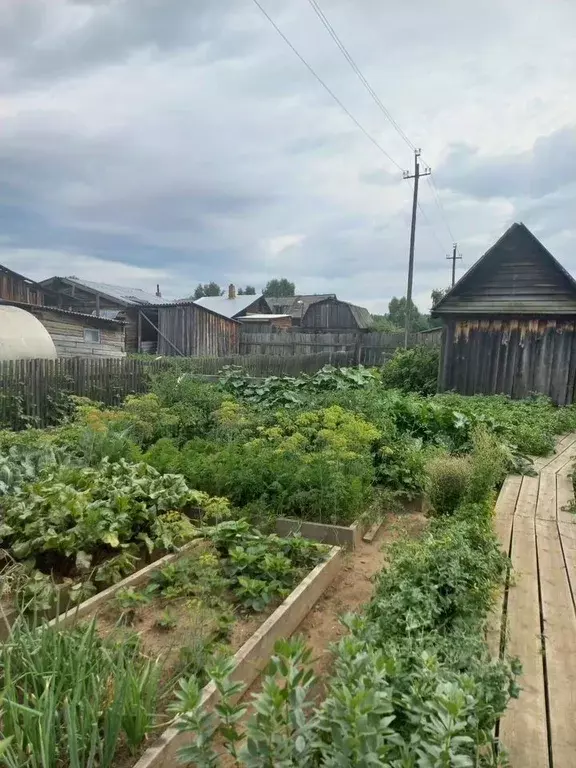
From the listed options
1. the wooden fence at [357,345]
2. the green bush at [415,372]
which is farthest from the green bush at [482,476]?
the wooden fence at [357,345]

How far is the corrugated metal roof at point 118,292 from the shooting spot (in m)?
26.3

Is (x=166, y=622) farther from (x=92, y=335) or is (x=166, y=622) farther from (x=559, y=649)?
(x=92, y=335)

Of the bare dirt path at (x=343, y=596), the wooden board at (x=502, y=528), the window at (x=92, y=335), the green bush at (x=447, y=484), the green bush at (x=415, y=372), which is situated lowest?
the bare dirt path at (x=343, y=596)

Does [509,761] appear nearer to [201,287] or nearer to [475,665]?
[475,665]

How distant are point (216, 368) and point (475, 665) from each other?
13558 mm

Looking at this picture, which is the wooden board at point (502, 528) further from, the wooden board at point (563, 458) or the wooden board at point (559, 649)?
the wooden board at point (563, 458)

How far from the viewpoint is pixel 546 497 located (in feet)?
16.0

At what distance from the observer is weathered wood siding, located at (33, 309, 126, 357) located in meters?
17.7

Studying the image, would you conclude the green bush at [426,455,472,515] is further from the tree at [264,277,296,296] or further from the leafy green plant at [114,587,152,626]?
the tree at [264,277,296,296]

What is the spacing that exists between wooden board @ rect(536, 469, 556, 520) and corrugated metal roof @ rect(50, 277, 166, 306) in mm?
23450

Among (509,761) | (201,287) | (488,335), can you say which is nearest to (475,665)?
(509,761)

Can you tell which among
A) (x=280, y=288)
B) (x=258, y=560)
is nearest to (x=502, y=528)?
(x=258, y=560)

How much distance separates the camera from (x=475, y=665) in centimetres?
188

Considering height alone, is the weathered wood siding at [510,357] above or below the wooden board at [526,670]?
above
